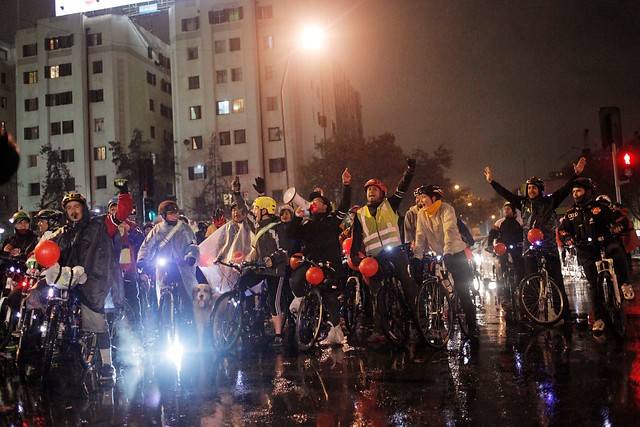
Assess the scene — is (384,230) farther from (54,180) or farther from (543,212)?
(54,180)

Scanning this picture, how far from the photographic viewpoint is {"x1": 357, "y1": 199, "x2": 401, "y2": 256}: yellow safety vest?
8062 millimetres

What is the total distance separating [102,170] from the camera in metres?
57.9

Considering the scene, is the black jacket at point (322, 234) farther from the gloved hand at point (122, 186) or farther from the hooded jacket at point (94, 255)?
the hooded jacket at point (94, 255)

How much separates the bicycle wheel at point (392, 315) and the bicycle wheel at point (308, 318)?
0.81 meters

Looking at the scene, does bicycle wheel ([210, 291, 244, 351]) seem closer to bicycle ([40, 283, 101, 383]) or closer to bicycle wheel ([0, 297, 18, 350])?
bicycle ([40, 283, 101, 383])

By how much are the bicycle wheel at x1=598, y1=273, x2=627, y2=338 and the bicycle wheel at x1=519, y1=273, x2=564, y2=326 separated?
0.77 meters

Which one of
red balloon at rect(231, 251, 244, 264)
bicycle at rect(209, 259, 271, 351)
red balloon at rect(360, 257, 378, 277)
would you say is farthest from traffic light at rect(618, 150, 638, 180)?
bicycle at rect(209, 259, 271, 351)

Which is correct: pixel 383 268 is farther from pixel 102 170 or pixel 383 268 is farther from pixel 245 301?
pixel 102 170

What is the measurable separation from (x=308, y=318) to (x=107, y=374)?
8.41 feet

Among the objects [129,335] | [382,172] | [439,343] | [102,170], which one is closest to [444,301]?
[439,343]

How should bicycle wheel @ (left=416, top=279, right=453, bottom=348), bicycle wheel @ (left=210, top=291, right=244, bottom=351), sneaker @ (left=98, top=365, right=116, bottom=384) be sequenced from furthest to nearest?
bicycle wheel @ (left=210, top=291, right=244, bottom=351) < bicycle wheel @ (left=416, top=279, right=453, bottom=348) < sneaker @ (left=98, top=365, right=116, bottom=384)

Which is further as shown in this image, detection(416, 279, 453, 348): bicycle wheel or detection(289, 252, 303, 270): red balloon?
detection(289, 252, 303, 270): red balloon

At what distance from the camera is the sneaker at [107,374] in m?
6.80

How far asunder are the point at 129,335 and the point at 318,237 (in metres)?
2.80
